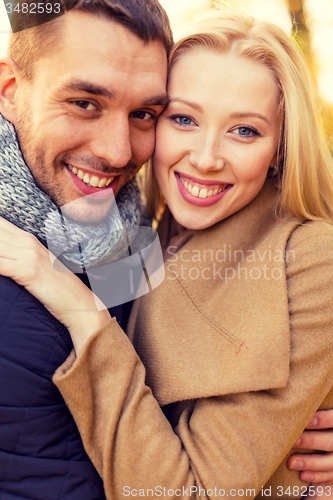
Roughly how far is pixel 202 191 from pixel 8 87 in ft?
3.37

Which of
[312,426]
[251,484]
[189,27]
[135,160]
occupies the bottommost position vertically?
[312,426]

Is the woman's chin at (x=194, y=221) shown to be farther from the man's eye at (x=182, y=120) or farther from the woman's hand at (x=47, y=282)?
the woman's hand at (x=47, y=282)

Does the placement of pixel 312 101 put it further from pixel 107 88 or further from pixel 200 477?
pixel 200 477

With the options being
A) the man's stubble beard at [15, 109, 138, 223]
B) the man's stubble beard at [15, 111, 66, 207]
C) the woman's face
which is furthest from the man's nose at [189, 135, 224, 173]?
the man's stubble beard at [15, 111, 66, 207]

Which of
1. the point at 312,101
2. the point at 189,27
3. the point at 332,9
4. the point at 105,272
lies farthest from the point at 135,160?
the point at 332,9

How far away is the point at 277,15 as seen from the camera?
2248mm

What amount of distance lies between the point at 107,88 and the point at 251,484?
1.68 meters

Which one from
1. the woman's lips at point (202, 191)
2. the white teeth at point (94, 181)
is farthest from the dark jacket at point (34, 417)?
the woman's lips at point (202, 191)

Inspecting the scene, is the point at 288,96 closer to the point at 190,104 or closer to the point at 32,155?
the point at 190,104

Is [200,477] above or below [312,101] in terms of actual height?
below

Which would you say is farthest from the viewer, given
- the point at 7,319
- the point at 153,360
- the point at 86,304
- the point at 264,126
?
the point at 264,126

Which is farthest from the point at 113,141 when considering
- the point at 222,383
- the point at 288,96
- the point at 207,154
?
the point at 222,383

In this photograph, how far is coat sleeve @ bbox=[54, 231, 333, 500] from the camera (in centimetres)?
151

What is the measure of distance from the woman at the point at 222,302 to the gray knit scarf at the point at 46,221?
13 cm
